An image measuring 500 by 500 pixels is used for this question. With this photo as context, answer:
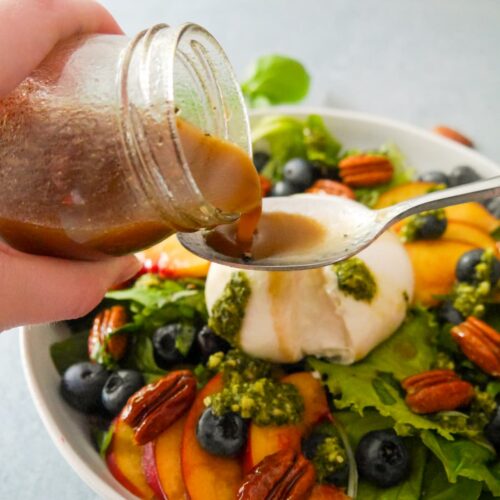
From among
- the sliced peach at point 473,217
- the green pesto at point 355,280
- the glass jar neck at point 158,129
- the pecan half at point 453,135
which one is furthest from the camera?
the pecan half at point 453,135

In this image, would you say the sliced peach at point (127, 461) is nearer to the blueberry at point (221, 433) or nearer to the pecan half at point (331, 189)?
the blueberry at point (221, 433)

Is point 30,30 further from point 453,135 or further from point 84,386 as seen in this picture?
point 453,135

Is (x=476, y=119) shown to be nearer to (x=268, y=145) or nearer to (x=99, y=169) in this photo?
(x=268, y=145)

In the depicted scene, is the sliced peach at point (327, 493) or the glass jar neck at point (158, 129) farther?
the sliced peach at point (327, 493)

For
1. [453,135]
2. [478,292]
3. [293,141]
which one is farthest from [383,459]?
[453,135]

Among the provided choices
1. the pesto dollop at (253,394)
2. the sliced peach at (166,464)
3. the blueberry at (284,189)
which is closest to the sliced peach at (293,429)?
the pesto dollop at (253,394)

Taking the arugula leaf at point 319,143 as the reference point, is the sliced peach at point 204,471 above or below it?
below

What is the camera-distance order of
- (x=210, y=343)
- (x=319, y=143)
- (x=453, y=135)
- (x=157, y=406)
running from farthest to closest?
(x=453, y=135) → (x=319, y=143) → (x=210, y=343) → (x=157, y=406)

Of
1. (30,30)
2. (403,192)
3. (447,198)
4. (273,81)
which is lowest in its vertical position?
(403,192)
